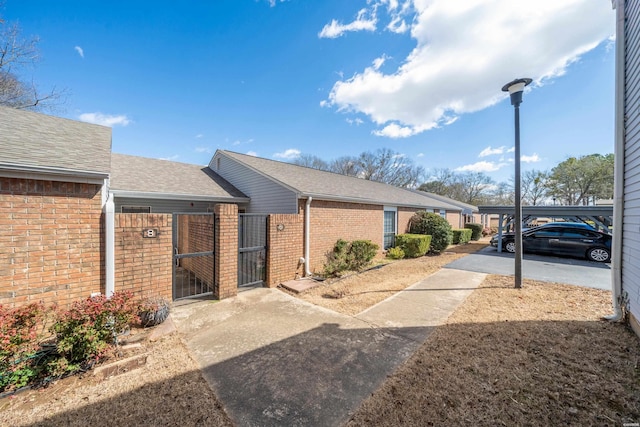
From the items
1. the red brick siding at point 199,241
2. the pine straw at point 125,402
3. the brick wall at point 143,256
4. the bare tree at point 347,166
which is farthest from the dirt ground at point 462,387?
the bare tree at point 347,166

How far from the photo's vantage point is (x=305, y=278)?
7340 mm

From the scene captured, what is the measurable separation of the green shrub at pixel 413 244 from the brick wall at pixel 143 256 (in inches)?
382

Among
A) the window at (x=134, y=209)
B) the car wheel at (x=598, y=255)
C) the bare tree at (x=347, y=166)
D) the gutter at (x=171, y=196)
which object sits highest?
the bare tree at (x=347, y=166)

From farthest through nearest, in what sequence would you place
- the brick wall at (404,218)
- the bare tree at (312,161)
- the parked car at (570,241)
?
the bare tree at (312,161)
the brick wall at (404,218)
the parked car at (570,241)

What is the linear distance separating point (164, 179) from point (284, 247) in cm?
618

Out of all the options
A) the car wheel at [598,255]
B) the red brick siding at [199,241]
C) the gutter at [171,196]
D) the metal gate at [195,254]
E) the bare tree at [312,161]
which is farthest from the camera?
the bare tree at [312,161]

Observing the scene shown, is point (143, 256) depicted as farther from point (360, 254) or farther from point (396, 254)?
point (396, 254)

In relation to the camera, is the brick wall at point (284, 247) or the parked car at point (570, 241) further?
the parked car at point (570, 241)

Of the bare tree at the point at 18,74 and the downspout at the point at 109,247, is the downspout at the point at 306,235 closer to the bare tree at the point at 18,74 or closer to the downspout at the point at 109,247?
the downspout at the point at 109,247

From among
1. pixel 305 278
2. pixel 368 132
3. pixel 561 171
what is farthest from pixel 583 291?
pixel 561 171

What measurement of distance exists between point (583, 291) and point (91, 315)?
10479 millimetres

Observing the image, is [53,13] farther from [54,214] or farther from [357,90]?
[357,90]

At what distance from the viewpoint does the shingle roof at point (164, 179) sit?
26.3 ft

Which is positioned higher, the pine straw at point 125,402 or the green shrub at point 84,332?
the green shrub at point 84,332
